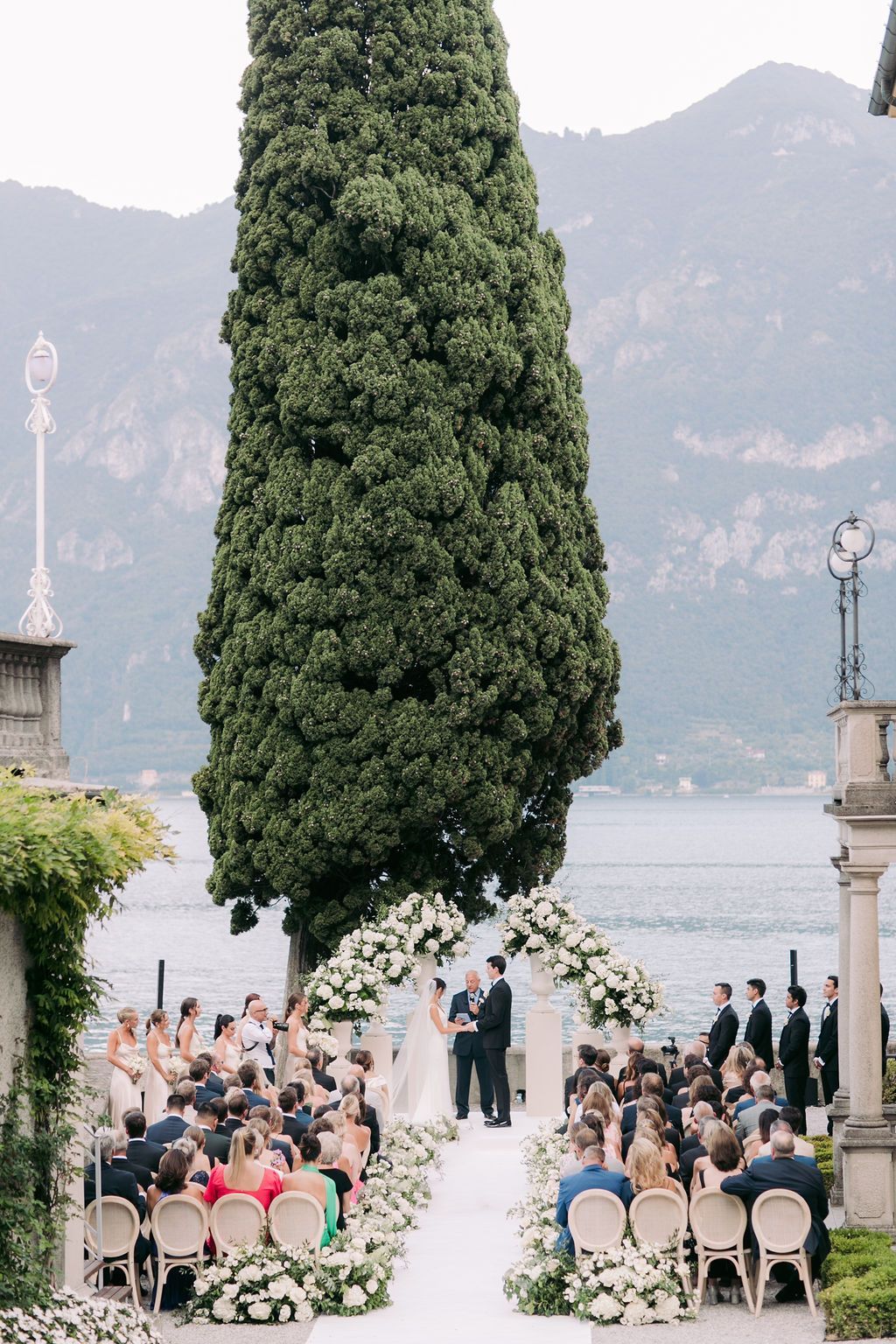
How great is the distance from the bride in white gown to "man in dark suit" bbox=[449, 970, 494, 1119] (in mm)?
269

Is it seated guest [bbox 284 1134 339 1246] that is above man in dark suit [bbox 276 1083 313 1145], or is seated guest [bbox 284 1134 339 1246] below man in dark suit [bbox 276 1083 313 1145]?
below

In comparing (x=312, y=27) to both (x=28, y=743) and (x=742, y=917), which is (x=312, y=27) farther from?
(x=742, y=917)

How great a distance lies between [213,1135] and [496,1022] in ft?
22.5

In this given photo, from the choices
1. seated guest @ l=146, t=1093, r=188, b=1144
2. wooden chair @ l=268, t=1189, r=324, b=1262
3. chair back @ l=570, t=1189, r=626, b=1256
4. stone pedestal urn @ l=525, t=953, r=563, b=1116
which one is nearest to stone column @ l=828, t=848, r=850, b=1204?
chair back @ l=570, t=1189, r=626, b=1256

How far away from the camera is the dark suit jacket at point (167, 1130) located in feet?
41.5

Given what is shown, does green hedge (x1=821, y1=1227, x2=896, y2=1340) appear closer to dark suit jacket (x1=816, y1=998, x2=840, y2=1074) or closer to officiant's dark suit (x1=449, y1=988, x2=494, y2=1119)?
dark suit jacket (x1=816, y1=998, x2=840, y2=1074)

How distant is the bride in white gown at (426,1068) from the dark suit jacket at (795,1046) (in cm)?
358

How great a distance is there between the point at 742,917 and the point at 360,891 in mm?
64957

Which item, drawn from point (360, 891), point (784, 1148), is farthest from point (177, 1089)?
point (360, 891)

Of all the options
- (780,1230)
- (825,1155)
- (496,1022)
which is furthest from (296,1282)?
(496,1022)

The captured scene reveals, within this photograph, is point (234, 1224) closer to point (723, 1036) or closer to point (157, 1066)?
point (157, 1066)

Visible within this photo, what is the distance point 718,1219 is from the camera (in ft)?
38.5

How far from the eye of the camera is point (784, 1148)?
38.0ft

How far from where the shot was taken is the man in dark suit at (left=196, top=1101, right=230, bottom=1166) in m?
12.3
